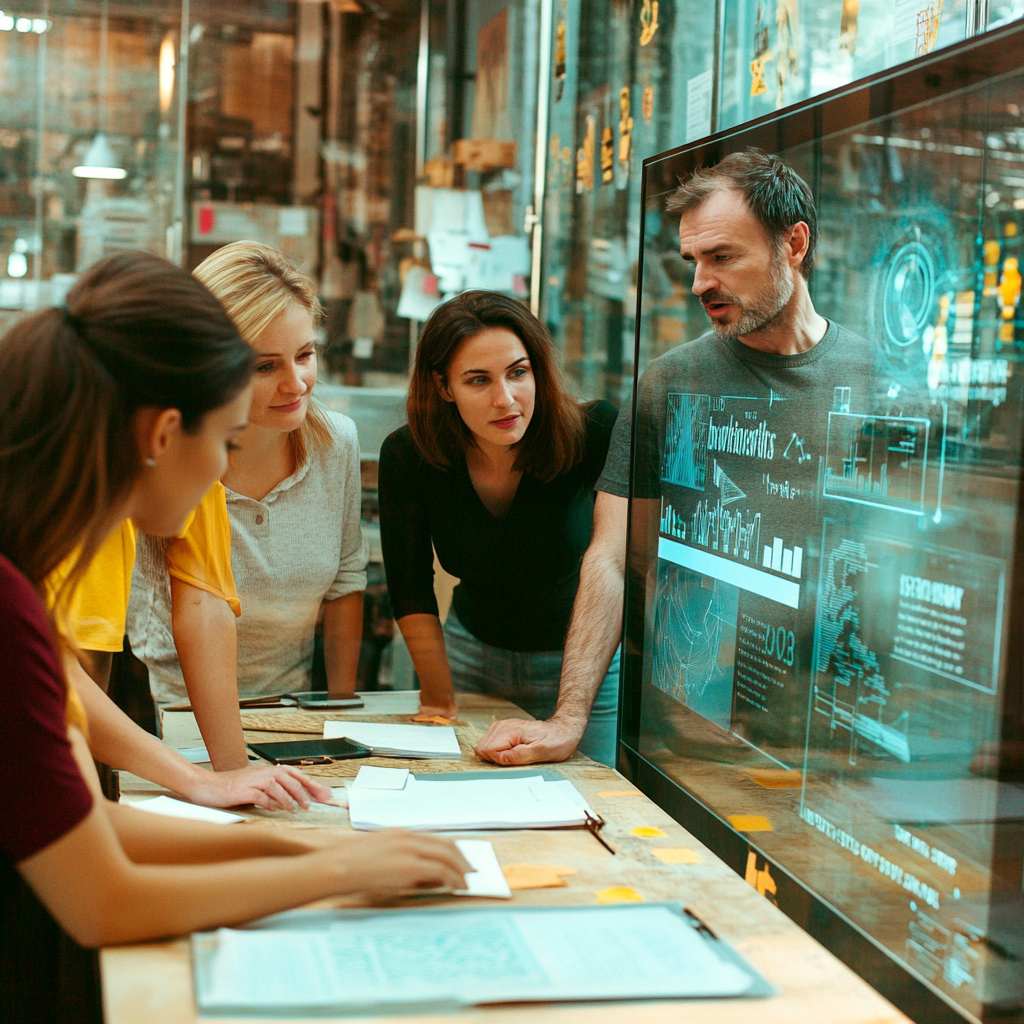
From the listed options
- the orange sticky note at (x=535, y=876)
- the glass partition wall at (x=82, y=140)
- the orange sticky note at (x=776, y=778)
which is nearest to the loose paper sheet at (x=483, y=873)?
the orange sticky note at (x=535, y=876)

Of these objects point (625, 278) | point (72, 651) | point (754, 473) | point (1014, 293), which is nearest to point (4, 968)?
point (72, 651)

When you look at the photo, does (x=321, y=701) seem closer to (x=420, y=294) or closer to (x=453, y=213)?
(x=420, y=294)

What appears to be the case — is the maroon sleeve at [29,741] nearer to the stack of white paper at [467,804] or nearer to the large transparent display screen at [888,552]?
the stack of white paper at [467,804]

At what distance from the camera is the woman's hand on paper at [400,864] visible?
1.23m

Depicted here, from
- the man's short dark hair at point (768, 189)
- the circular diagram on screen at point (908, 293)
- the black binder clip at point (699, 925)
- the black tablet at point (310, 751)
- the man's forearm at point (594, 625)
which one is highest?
the man's short dark hair at point (768, 189)

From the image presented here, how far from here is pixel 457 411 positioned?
2.31 meters

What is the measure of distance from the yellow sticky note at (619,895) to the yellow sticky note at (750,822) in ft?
0.85

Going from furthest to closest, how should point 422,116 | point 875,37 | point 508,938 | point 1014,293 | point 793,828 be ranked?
point 422,116
point 875,37
point 793,828
point 508,938
point 1014,293

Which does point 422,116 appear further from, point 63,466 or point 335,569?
point 63,466

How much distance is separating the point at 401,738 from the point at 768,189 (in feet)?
3.29

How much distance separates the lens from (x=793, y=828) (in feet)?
4.96

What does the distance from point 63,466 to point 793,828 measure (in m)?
0.91

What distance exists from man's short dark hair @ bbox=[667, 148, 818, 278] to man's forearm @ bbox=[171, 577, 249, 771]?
896 mm

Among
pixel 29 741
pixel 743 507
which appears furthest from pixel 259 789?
pixel 743 507
